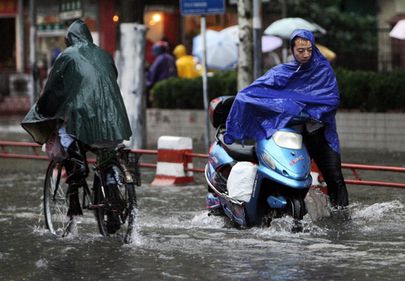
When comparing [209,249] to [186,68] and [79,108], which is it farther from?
[186,68]

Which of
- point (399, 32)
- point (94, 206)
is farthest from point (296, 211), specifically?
point (399, 32)

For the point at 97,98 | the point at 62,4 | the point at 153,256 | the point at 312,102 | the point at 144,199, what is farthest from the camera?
the point at 62,4

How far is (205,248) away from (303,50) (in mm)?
2075

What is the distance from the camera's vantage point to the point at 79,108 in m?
9.12

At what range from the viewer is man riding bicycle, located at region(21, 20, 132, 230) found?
9.10 metres

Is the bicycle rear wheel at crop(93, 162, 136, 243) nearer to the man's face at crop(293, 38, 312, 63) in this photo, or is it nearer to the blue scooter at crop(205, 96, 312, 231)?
the blue scooter at crop(205, 96, 312, 231)

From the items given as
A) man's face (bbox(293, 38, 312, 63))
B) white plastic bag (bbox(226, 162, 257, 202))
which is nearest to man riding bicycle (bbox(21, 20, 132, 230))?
white plastic bag (bbox(226, 162, 257, 202))

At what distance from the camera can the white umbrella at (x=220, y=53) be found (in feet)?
80.9

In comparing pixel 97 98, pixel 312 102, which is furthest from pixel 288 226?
pixel 97 98

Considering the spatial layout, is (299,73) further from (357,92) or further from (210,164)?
(357,92)

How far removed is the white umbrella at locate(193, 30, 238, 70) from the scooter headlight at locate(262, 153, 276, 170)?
1523 centimetres

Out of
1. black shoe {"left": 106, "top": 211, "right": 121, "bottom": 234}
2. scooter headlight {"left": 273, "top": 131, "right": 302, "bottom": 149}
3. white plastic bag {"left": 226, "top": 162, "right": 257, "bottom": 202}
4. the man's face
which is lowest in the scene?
black shoe {"left": 106, "top": 211, "right": 121, "bottom": 234}

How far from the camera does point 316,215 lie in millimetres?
9938

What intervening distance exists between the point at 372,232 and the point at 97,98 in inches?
103
